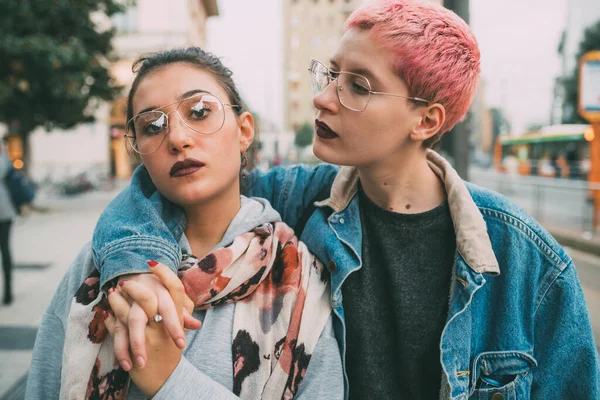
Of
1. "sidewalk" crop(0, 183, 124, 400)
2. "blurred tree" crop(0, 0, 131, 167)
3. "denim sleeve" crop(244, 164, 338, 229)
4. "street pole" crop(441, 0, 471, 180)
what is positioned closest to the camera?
"denim sleeve" crop(244, 164, 338, 229)

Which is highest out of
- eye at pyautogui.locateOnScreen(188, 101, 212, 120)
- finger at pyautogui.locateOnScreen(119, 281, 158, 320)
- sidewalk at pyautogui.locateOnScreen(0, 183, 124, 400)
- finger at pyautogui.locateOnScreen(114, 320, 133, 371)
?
eye at pyautogui.locateOnScreen(188, 101, 212, 120)

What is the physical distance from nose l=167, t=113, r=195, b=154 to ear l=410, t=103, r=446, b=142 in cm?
73

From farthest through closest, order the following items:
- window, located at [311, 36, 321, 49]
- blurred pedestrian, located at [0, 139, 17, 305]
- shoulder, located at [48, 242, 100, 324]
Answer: window, located at [311, 36, 321, 49]
blurred pedestrian, located at [0, 139, 17, 305]
shoulder, located at [48, 242, 100, 324]

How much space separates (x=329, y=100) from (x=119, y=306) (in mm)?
927

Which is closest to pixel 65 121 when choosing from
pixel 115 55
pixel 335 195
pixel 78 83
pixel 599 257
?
pixel 78 83

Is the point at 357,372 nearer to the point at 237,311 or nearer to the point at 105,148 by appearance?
the point at 237,311

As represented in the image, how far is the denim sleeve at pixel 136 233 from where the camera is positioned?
127 centimetres

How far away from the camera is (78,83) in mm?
13758

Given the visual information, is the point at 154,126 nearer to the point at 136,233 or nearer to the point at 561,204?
the point at 136,233

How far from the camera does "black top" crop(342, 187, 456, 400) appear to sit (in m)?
1.54

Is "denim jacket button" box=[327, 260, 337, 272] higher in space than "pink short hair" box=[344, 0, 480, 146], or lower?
lower

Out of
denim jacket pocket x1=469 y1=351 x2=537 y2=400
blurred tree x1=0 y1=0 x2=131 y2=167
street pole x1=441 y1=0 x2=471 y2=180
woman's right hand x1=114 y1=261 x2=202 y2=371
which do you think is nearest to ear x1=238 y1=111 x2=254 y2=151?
woman's right hand x1=114 y1=261 x2=202 y2=371

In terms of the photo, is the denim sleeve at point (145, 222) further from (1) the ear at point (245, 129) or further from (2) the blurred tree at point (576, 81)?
(2) the blurred tree at point (576, 81)

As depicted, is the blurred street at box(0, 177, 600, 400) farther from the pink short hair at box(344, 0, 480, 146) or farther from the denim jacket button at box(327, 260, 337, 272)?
the pink short hair at box(344, 0, 480, 146)
